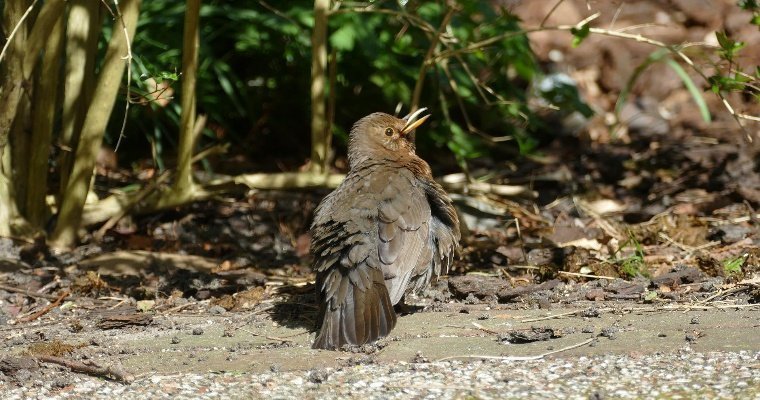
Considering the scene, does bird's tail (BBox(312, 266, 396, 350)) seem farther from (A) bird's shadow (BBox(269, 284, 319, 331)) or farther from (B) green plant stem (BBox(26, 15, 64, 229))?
(B) green plant stem (BBox(26, 15, 64, 229))

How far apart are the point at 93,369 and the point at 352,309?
3.78 ft

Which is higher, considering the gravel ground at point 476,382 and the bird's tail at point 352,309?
the bird's tail at point 352,309

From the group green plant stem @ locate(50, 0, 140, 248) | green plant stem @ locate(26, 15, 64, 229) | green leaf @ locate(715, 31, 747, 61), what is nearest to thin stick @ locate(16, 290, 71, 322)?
green plant stem @ locate(50, 0, 140, 248)

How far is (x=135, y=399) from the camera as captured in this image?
4215 millimetres

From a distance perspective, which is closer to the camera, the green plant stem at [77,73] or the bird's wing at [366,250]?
the bird's wing at [366,250]

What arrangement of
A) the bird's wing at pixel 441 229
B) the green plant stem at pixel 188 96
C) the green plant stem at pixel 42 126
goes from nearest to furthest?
1. the bird's wing at pixel 441 229
2. the green plant stem at pixel 188 96
3. the green plant stem at pixel 42 126

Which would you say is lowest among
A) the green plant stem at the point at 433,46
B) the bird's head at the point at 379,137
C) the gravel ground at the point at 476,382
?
the gravel ground at the point at 476,382

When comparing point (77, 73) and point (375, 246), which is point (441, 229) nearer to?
point (375, 246)

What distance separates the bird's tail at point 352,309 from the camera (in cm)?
493

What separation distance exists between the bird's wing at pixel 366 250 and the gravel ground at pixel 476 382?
457 mm

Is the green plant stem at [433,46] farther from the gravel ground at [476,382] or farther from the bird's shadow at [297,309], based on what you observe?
the gravel ground at [476,382]

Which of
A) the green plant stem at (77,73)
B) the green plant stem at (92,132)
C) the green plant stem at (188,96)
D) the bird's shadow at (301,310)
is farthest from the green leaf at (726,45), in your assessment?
the green plant stem at (77,73)

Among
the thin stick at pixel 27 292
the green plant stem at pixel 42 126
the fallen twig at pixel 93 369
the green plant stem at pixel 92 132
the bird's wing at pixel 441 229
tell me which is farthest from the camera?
the green plant stem at pixel 42 126

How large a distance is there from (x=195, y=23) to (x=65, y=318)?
171cm
